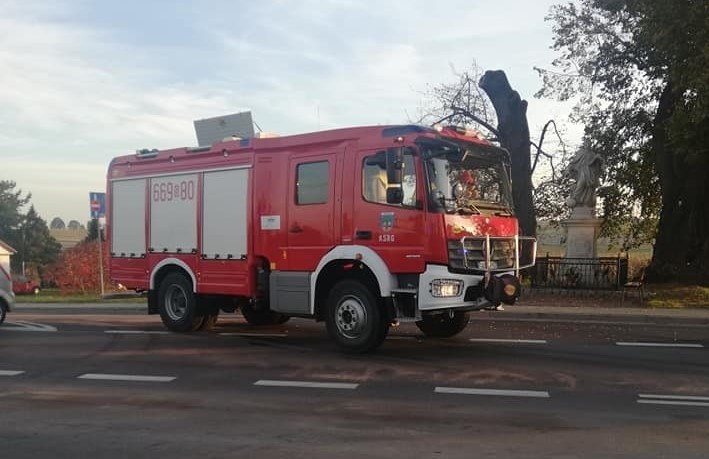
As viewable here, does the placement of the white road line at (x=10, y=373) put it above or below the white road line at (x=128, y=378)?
below

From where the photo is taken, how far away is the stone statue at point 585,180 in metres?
19.0

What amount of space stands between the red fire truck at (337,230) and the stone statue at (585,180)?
31.2 ft

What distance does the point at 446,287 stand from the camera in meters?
8.66

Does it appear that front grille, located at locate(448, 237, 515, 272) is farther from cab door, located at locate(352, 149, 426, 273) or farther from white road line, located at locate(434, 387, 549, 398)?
white road line, located at locate(434, 387, 549, 398)

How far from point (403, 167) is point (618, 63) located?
15.8 meters

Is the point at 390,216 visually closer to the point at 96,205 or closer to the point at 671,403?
the point at 671,403

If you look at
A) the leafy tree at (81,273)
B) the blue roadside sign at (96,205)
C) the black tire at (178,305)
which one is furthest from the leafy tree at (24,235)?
the black tire at (178,305)

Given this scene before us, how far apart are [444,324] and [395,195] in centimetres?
301

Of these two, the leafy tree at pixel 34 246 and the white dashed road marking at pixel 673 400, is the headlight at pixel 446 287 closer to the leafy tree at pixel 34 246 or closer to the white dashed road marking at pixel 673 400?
the white dashed road marking at pixel 673 400

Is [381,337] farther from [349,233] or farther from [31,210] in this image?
[31,210]

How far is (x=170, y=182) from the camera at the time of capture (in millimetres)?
11695

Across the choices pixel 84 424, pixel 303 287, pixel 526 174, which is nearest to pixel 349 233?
pixel 303 287

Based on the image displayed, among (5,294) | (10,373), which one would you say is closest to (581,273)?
(5,294)

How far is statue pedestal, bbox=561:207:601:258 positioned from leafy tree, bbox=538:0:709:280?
277 centimetres
